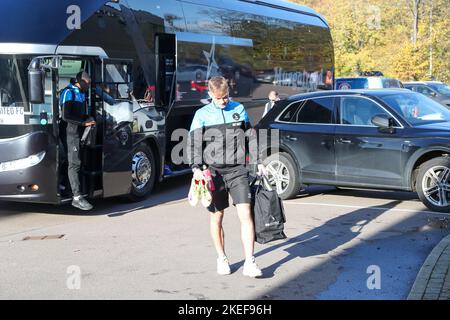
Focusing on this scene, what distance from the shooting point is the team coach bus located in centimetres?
902

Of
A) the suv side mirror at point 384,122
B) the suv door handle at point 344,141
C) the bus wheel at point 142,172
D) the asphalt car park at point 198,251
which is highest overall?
the suv side mirror at point 384,122

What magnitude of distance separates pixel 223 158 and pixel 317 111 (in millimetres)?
4822

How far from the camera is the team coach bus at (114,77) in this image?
902cm

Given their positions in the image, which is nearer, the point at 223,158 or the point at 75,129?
the point at 223,158

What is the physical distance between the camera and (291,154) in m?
10.8

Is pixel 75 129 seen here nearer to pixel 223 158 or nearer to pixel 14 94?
pixel 14 94

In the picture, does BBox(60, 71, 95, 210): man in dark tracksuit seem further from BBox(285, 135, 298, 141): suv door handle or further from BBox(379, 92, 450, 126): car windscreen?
BBox(379, 92, 450, 126): car windscreen

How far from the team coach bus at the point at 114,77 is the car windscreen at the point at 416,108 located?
13.2 feet

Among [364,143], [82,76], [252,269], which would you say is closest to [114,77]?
[82,76]

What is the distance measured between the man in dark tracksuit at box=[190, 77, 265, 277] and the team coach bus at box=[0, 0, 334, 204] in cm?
335

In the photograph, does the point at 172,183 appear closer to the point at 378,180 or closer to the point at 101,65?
the point at 101,65

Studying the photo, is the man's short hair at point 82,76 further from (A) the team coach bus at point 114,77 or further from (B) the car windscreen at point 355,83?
(B) the car windscreen at point 355,83

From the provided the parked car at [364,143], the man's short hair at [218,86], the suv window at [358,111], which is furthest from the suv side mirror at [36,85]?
the suv window at [358,111]

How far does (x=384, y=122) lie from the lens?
9664 millimetres
